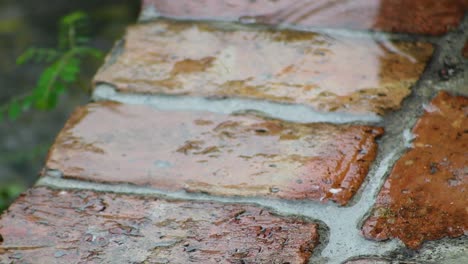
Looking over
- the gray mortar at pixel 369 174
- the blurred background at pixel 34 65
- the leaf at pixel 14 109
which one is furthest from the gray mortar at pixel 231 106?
the blurred background at pixel 34 65

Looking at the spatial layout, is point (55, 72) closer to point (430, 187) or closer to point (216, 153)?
point (216, 153)

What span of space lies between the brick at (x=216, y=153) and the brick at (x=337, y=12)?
27cm

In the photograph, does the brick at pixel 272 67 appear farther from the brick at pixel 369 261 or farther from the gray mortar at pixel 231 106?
the brick at pixel 369 261

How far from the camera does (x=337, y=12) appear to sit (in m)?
1.30

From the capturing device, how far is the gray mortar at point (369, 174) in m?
0.87

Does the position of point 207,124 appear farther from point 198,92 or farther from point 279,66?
point 279,66

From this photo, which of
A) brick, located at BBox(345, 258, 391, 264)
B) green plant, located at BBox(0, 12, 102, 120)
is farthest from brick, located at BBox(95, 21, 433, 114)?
brick, located at BBox(345, 258, 391, 264)

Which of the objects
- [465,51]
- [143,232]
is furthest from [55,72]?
[465,51]

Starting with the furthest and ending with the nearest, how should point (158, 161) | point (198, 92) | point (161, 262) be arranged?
point (198, 92)
point (158, 161)
point (161, 262)

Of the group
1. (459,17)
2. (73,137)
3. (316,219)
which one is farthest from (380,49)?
(73,137)

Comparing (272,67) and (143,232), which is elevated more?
(272,67)

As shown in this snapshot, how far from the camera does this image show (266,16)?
132cm

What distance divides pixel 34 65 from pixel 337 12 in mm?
1892

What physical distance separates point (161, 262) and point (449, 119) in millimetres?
479
